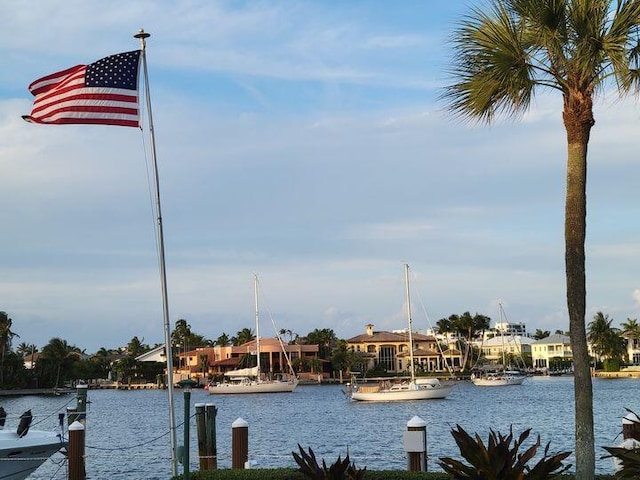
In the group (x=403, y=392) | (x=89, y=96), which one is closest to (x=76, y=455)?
(x=89, y=96)

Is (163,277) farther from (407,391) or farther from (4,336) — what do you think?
(4,336)

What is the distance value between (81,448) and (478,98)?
1154cm

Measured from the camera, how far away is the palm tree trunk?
455 inches

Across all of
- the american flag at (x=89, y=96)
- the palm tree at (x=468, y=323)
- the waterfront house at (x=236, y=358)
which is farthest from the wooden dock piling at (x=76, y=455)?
the palm tree at (x=468, y=323)

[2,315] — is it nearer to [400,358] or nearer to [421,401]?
[400,358]

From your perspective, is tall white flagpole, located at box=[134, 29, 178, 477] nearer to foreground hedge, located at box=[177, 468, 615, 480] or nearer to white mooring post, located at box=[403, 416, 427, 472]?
foreground hedge, located at box=[177, 468, 615, 480]

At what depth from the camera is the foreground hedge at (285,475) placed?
47.6 ft

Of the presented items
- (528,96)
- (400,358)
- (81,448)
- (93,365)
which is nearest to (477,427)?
(81,448)

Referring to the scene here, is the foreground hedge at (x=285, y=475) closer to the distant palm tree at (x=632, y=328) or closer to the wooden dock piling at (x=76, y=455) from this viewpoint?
the wooden dock piling at (x=76, y=455)

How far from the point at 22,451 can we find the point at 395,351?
141 metres

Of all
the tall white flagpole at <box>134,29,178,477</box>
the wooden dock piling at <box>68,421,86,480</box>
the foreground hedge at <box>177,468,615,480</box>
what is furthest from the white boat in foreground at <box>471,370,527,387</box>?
the foreground hedge at <box>177,468,615,480</box>

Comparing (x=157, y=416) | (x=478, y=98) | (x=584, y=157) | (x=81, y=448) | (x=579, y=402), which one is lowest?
(x=157, y=416)

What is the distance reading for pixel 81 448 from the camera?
62.6ft

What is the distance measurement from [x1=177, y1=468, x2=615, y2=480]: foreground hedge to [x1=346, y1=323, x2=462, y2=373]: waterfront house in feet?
466
